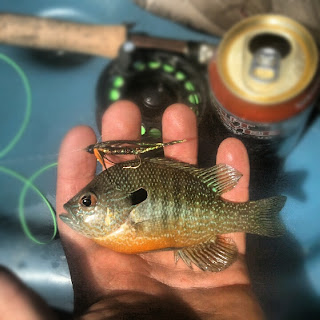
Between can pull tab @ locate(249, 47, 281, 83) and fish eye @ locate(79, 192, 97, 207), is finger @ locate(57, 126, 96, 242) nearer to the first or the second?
fish eye @ locate(79, 192, 97, 207)

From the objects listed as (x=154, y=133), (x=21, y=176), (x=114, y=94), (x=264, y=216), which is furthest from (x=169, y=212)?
(x=114, y=94)

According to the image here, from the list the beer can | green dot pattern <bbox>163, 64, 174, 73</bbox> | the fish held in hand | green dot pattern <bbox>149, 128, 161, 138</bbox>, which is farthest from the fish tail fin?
green dot pattern <bbox>163, 64, 174, 73</bbox>

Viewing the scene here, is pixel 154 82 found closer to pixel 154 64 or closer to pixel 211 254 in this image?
pixel 154 64

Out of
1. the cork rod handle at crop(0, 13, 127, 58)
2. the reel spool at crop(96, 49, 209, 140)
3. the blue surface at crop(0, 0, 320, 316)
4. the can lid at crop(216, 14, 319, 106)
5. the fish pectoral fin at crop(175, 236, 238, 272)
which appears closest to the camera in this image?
the can lid at crop(216, 14, 319, 106)

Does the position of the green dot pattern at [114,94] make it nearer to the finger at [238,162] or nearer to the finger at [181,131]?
the finger at [181,131]

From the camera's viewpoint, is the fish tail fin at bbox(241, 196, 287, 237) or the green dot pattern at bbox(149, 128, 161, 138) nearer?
the fish tail fin at bbox(241, 196, 287, 237)

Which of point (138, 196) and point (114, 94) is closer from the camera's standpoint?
point (138, 196)
